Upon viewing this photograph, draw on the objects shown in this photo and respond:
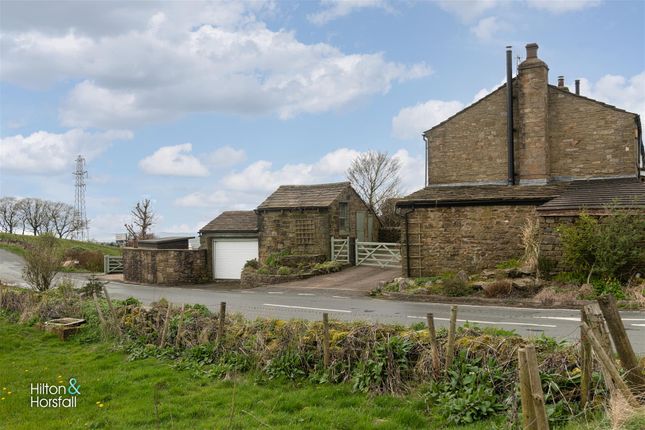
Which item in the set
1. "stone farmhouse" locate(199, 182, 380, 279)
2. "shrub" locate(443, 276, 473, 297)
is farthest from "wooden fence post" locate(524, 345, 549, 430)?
"stone farmhouse" locate(199, 182, 380, 279)

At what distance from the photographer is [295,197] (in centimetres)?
3133

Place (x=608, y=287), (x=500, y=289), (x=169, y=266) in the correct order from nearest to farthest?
(x=608, y=287)
(x=500, y=289)
(x=169, y=266)

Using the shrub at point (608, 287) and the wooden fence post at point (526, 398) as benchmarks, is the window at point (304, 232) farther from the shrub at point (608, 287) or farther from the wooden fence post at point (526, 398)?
the wooden fence post at point (526, 398)

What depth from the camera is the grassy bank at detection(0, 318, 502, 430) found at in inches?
262

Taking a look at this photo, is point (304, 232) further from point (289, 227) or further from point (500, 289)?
point (500, 289)

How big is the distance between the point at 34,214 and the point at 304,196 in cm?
6829

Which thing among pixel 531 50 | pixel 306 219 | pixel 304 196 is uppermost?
pixel 531 50

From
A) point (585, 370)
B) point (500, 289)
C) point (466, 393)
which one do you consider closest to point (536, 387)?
point (585, 370)

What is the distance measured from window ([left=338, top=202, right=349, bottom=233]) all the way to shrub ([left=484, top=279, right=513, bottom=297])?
14.7 meters

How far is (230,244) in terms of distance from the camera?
108 ft

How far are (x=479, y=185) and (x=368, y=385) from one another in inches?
735

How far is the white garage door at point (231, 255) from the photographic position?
3225 centimetres

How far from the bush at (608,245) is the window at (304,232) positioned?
1505 cm

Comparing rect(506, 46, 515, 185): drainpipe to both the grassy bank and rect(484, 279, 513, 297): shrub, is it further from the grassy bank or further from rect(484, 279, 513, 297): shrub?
the grassy bank
